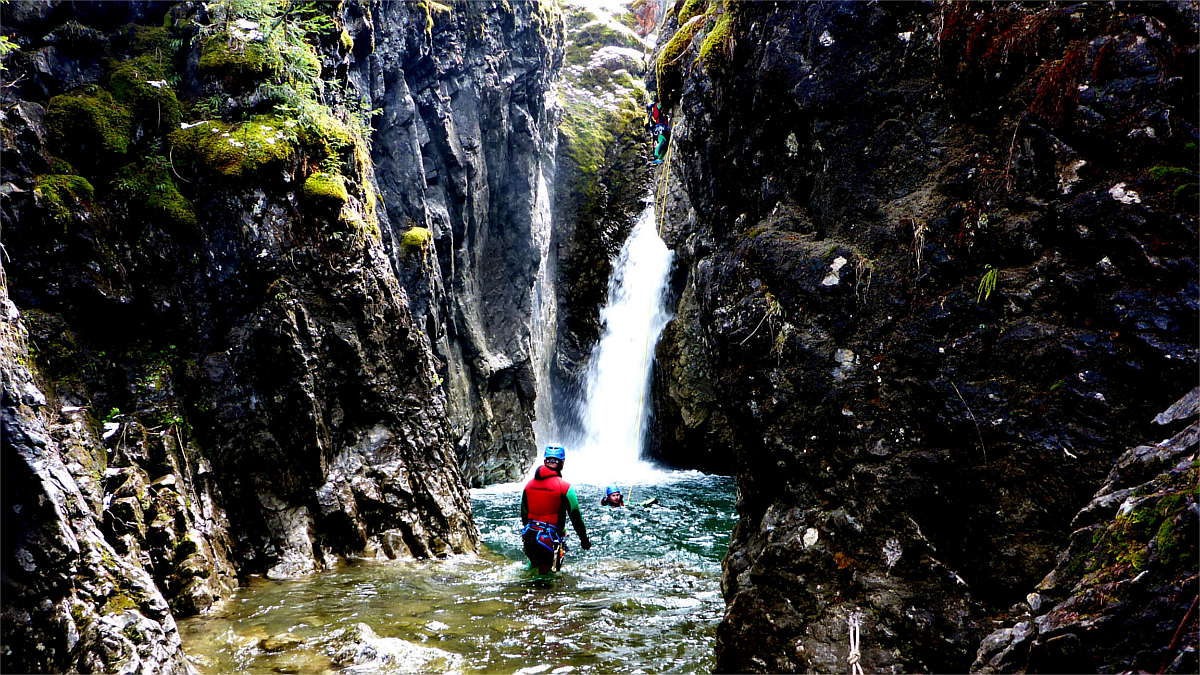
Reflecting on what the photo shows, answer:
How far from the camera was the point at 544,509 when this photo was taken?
32.8ft

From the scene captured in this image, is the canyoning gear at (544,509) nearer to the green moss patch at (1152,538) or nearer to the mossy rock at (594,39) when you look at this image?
the green moss patch at (1152,538)

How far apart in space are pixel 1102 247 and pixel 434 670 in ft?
21.2

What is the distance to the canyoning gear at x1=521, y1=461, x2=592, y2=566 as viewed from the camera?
390 inches

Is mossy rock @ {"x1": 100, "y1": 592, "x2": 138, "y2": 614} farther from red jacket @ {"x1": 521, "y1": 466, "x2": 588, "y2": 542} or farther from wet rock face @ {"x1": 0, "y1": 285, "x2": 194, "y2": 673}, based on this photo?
red jacket @ {"x1": 521, "y1": 466, "x2": 588, "y2": 542}

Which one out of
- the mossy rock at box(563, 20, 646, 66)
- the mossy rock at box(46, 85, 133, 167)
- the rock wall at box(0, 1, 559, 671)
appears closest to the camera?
the rock wall at box(0, 1, 559, 671)

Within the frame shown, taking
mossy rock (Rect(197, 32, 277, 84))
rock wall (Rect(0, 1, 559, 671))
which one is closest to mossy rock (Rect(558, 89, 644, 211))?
rock wall (Rect(0, 1, 559, 671))

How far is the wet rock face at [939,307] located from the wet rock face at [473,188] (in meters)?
13.7

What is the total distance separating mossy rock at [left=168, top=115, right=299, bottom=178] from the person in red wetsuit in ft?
21.7

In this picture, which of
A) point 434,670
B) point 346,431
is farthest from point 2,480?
point 346,431

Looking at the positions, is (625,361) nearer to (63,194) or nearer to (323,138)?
(323,138)

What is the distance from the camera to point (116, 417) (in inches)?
339

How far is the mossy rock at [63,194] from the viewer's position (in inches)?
341

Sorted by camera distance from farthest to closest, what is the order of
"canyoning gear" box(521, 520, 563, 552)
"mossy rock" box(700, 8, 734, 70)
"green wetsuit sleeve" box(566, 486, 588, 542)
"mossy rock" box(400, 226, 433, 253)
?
"mossy rock" box(400, 226, 433, 253)
"canyoning gear" box(521, 520, 563, 552)
"green wetsuit sleeve" box(566, 486, 588, 542)
"mossy rock" box(700, 8, 734, 70)

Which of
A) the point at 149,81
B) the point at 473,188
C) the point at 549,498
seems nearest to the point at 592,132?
the point at 473,188
